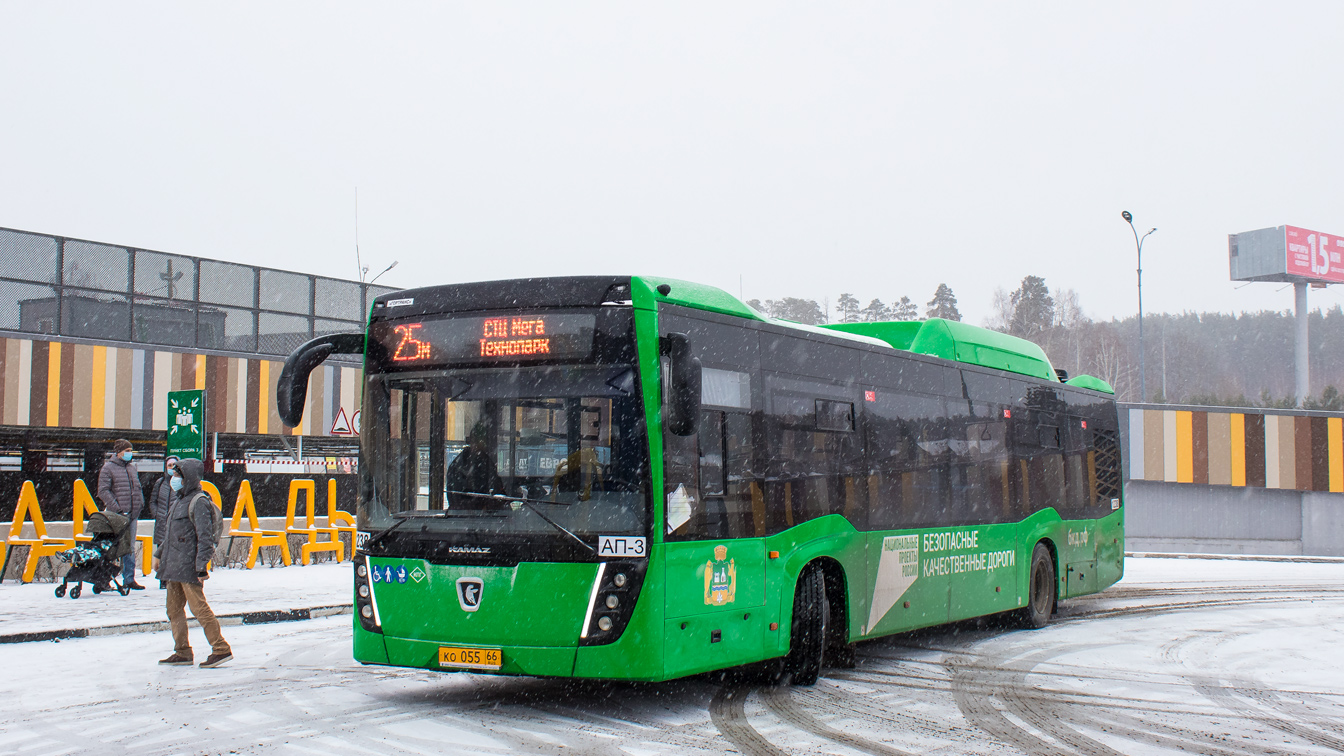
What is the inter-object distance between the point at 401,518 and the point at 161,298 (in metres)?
17.4

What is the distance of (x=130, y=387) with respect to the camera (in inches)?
888

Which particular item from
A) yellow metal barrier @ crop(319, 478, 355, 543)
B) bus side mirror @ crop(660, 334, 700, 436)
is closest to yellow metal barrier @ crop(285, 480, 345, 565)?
yellow metal barrier @ crop(319, 478, 355, 543)

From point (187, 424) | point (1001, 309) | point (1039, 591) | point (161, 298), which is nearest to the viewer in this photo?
point (1039, 591)

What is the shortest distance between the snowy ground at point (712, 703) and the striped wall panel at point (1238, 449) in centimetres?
2216

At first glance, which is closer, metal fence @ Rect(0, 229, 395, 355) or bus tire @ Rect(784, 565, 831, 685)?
bus tire @ Rect(784, 565, 831, 685)

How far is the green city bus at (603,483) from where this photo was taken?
26.2ft

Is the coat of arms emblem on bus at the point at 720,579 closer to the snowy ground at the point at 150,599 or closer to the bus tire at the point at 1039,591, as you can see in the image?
the snowy ground at the point at 150,599

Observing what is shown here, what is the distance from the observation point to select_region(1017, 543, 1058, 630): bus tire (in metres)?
14.2

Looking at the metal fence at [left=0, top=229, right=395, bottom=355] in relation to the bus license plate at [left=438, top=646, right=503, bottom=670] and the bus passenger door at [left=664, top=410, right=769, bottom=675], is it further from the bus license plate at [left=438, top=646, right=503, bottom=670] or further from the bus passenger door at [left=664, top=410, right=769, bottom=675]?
the bus passenger door at [left=664, top=410, right=769, bottom=675]

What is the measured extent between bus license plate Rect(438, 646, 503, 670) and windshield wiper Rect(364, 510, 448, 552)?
0.88 meters

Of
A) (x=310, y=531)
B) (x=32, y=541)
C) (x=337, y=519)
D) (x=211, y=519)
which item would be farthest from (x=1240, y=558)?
(x=211, y=519)

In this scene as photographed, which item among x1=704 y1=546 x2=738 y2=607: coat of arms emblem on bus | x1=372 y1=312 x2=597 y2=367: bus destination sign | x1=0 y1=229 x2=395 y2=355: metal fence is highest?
x1=0 y1=229 x2=395 y2=355: metal fence

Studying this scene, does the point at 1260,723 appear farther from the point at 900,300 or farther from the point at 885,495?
the point at 900,300

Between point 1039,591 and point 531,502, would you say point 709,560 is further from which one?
point 1039,591
